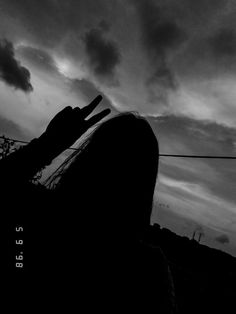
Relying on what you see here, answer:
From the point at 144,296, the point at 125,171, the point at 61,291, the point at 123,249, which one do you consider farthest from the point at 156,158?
the point at 61,291

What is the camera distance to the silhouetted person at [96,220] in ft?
3.89

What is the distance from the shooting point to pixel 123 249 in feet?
4.43

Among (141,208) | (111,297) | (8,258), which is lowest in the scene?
(111,297)

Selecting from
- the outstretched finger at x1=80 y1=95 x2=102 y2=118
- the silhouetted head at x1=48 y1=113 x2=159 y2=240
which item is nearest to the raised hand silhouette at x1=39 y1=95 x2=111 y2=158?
the outstretched finger at x1=80 y1=95 x2=102 y2=118

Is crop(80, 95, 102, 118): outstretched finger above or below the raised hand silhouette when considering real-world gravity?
above

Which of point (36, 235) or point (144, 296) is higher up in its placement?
point (36, 235)

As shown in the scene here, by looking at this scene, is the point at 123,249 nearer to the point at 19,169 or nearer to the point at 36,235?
the point at 36,235

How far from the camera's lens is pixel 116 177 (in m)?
1.45

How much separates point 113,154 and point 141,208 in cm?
35

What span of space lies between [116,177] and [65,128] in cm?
37

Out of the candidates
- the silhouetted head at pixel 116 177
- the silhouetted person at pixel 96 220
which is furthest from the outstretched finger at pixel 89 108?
the silhouetted head at pixel 116 177

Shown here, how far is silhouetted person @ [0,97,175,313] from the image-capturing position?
119 cm

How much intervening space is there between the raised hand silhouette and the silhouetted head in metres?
0.22

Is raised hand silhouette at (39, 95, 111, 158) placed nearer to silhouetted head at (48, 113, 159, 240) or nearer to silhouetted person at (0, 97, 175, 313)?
silhouetted person at (0, 97, 175, 313)
